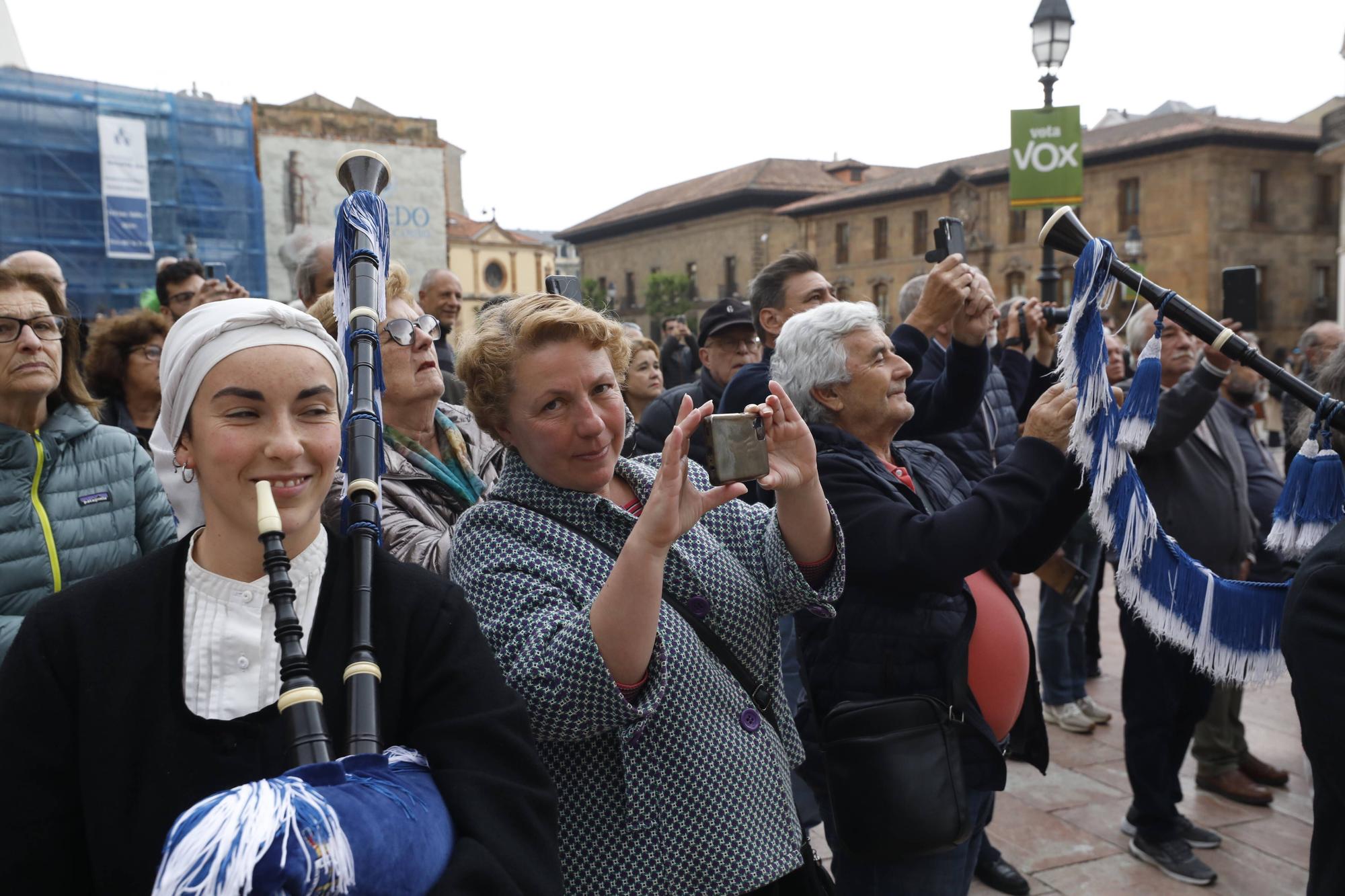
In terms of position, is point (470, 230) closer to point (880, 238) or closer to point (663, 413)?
point (880, 238)

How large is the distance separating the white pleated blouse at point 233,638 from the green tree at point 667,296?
50587 millimetres

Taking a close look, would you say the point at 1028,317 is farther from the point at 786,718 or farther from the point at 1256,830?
the point at 786,718

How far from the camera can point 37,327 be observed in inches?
112

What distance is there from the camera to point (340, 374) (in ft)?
5.57

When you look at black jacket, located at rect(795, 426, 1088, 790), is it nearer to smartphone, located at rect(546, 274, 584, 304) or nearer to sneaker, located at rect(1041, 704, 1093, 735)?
smartphone, located at rect(546, 274, 584, 304)

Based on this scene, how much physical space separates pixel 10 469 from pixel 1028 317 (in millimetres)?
3777

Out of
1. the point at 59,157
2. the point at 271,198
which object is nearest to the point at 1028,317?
the point at 59,157

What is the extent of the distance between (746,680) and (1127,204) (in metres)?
39.6

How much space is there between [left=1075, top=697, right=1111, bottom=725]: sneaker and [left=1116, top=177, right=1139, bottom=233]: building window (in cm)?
3511

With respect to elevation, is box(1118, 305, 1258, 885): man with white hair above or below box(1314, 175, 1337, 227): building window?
below

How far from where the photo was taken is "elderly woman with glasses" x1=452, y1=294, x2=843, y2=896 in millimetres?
1720

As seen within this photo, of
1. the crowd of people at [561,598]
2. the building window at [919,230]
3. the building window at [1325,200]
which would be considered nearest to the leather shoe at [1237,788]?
the crowd of people at [561,598]

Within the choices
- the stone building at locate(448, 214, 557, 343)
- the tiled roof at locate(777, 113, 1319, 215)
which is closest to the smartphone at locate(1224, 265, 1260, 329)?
the tiled roof at locate(777, 113, 1319, 215)

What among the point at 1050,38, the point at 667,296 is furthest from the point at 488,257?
the point at 1050,38
